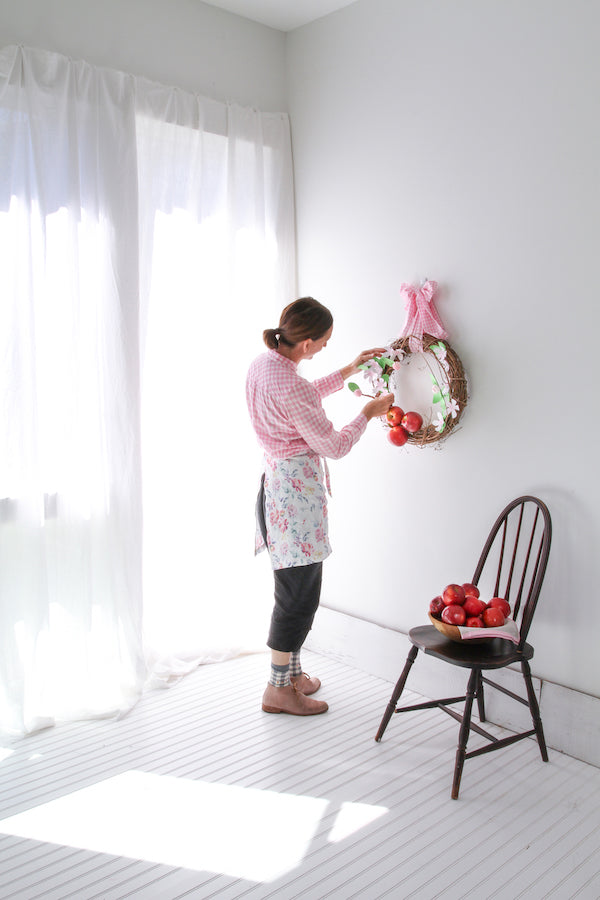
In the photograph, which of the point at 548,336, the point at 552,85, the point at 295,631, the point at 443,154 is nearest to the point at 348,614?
the point at 295,631

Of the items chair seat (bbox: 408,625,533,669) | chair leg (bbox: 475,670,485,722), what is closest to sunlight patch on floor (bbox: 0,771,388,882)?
chair seat (bbox: 408,625,533,669)

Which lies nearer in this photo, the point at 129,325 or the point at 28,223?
the point at 28,223

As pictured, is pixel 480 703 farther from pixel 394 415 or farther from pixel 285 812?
pixel 394 415

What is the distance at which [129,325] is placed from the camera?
3.19 meters

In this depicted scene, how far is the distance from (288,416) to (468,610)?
37.3 inches

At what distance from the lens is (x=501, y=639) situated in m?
2.62

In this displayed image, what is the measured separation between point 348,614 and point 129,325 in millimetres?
1649

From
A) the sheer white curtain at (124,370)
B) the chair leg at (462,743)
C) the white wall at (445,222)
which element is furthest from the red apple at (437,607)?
the sheer white curtain at (124,370)

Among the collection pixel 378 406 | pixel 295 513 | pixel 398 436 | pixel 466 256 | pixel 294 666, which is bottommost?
pixel 294 666

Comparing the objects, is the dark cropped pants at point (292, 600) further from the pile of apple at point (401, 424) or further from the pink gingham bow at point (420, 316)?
the pink gingham bow at point (420, 316)

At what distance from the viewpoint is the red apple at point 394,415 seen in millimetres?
3113

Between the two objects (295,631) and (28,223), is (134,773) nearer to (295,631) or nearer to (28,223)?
(295,631)

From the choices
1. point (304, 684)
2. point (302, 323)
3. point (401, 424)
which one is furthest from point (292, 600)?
point (302, 323)

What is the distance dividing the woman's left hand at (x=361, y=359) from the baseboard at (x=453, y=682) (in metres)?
1.13
